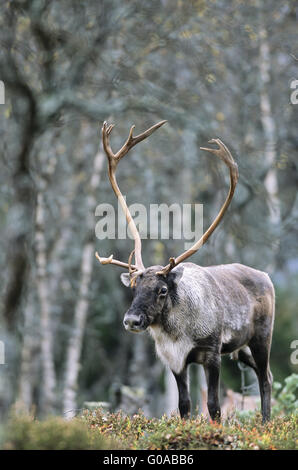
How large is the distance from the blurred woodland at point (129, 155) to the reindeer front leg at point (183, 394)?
1905 mm

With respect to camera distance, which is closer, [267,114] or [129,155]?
[267,114]

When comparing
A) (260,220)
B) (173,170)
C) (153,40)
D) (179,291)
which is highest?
(153,40)

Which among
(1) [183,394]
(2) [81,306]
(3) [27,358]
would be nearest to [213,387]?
(1) [183,394]

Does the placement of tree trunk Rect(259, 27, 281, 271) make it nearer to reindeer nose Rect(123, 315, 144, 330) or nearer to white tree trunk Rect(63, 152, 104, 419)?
white tree trunk Rect(63, 152, 104, 419)

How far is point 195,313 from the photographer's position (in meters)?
7.14

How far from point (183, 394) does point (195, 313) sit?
0.87m

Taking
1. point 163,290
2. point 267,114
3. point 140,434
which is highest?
point 267,114

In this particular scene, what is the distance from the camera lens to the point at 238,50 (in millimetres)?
17266

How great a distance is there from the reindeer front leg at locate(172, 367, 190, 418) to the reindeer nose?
2.96ft

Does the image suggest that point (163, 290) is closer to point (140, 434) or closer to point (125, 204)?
point (125, 204)

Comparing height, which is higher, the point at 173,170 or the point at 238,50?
the point at 238,50

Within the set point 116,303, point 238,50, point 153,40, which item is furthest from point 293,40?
point 116,303
